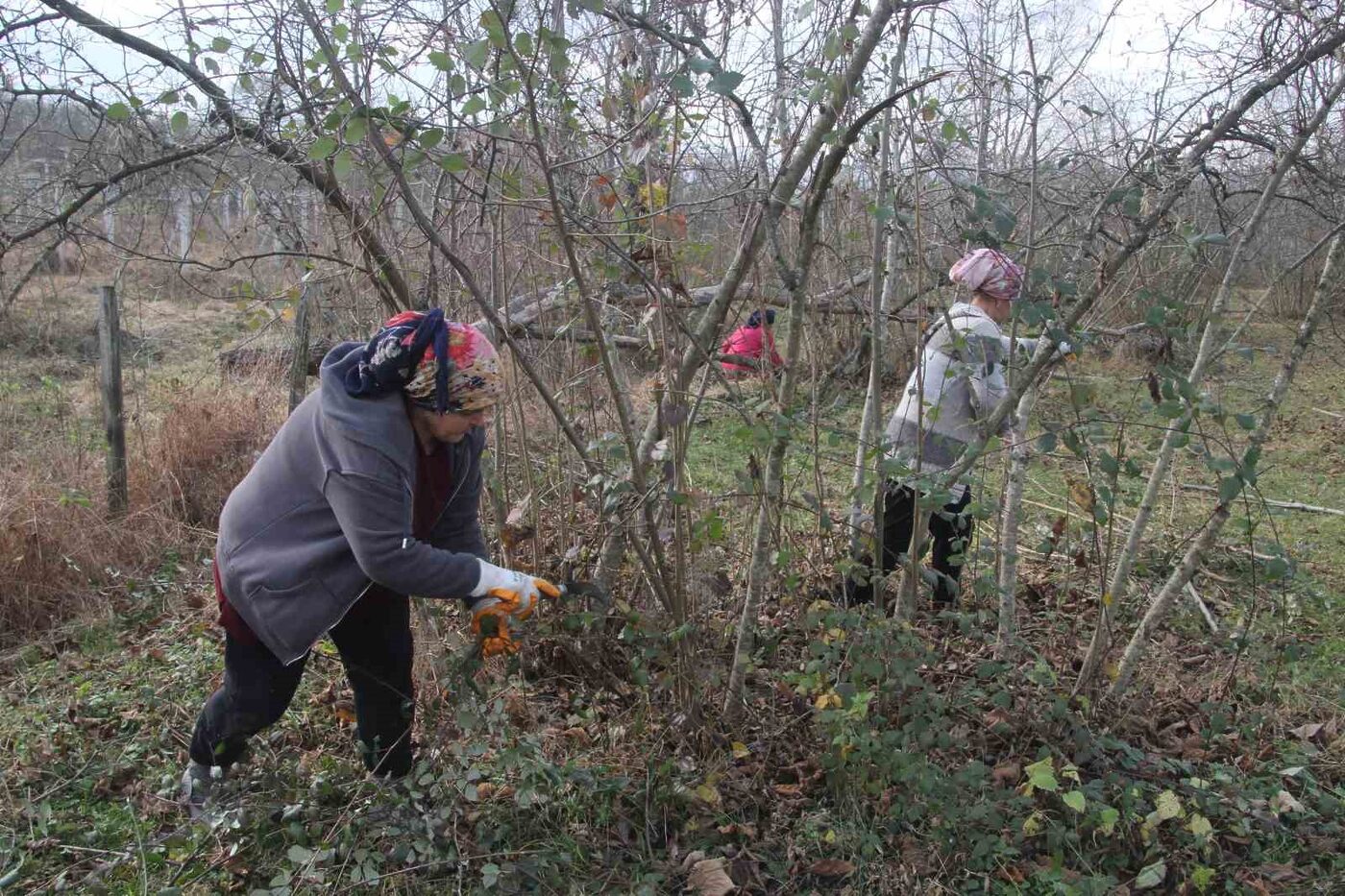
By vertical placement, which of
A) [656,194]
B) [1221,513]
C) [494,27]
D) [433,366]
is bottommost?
[1221,513]

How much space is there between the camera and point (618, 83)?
9.40 feet

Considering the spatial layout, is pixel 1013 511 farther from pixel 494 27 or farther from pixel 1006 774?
pixel 494 27

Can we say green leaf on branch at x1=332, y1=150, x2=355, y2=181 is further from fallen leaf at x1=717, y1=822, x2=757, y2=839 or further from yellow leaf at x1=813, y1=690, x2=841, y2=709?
fallen leaf at x1=717, y1=822, x2=757, y2=839

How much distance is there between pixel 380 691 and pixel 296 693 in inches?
34.6

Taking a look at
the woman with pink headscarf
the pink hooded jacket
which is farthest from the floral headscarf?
the woman with pink headscarf

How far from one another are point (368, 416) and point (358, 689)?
89cm

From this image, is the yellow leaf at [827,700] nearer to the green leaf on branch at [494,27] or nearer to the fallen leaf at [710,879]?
the fallen leaf at [710,879]

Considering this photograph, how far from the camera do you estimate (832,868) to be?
2365 millimetres

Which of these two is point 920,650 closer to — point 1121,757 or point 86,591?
point 1121,757

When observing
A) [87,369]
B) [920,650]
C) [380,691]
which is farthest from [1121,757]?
[87,369]

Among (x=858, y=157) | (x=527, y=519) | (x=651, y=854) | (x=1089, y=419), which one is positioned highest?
(x=858, y=157)

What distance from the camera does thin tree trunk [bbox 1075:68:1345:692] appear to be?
250 cm

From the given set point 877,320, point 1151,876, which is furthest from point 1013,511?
point 1151,876

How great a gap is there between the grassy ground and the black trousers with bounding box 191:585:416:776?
0.09m
